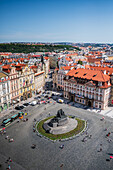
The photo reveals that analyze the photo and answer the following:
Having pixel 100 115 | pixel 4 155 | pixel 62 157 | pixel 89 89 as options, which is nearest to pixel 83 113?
pixel 100 115

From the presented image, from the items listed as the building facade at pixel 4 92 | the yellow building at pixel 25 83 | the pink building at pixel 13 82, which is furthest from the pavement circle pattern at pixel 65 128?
the yellow building at pixel 25 83

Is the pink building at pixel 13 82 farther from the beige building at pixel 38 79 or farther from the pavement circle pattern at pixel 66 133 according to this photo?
the pavement circle pattern at pixel 66 133

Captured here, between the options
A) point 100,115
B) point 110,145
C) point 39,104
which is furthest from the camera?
point 39,104

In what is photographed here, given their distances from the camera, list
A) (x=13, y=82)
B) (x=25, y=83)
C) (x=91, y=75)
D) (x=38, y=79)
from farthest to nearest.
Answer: (x=38, y=79), (x=25, y=83), (x=13, y=82), (x=91, y=75)

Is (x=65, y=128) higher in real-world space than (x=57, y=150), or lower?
higher

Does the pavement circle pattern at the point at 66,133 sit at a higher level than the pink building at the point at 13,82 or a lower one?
lower

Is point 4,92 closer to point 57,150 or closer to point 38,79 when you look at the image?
point 38,79

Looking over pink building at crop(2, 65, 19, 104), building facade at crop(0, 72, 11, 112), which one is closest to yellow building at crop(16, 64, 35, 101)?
pink building at crop(2, 65, 19, 104)

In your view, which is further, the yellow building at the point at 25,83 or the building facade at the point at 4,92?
the yellow building at the point at 25,83

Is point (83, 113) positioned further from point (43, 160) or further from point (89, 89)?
point (43, 160)

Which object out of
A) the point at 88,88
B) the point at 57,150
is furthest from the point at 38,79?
the point at 57,150

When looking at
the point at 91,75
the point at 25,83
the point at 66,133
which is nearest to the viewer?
the point at 66,133
